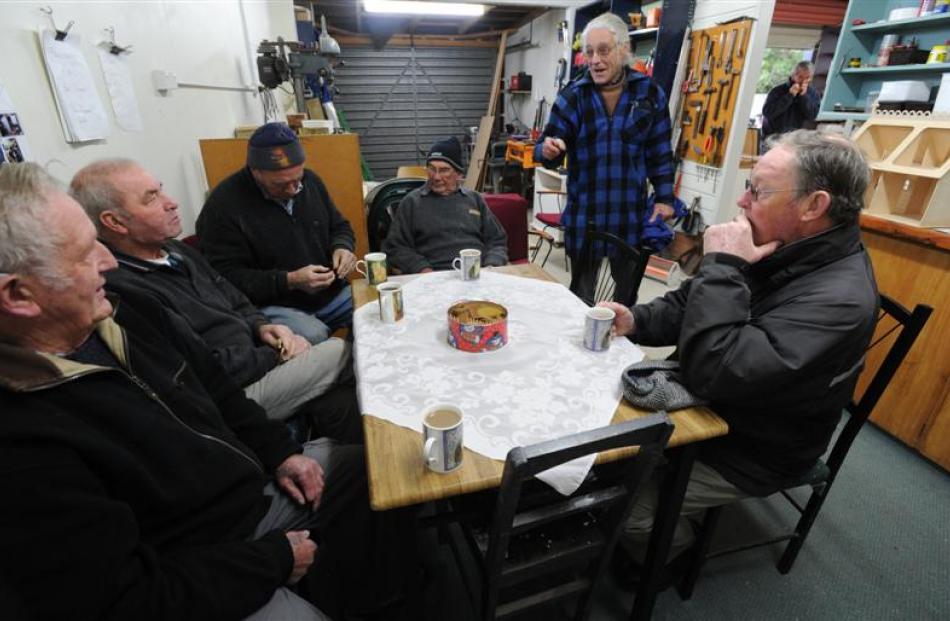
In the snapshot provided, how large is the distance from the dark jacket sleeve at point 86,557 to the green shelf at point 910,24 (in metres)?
4.73

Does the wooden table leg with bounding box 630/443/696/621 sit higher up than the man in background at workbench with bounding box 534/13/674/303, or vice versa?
the man in background at workbench with bounding box 534/13/674/303

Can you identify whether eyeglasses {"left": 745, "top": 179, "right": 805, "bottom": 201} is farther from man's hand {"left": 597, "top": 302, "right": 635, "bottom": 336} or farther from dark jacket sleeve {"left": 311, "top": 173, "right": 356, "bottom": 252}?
dark jacket sleeve {"left": 311, "top": 173, "right": 356, "bottom": 252}

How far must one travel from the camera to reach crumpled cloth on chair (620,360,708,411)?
3.65 ft

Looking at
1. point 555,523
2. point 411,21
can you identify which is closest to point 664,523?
point 555,523

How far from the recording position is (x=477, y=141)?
24.2ft

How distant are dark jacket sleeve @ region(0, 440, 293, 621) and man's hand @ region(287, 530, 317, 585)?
0.14 m

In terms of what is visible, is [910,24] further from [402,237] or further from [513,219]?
[402,237]

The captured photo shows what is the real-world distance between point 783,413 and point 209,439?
4.49ft

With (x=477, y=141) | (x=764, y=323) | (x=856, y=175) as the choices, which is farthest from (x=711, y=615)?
(x=477, y=141)

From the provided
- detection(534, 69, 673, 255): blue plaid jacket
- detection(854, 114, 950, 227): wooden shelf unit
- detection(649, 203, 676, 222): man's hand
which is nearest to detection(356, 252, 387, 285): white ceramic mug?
detection(534, 69, 673, 255): blue plaid jacket

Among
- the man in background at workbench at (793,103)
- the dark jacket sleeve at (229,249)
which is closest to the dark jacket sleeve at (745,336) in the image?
the dark jacket sleeve at (229,249)

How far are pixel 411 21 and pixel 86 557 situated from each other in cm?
798

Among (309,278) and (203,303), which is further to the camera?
(309,278)

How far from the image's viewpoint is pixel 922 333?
1.96m
